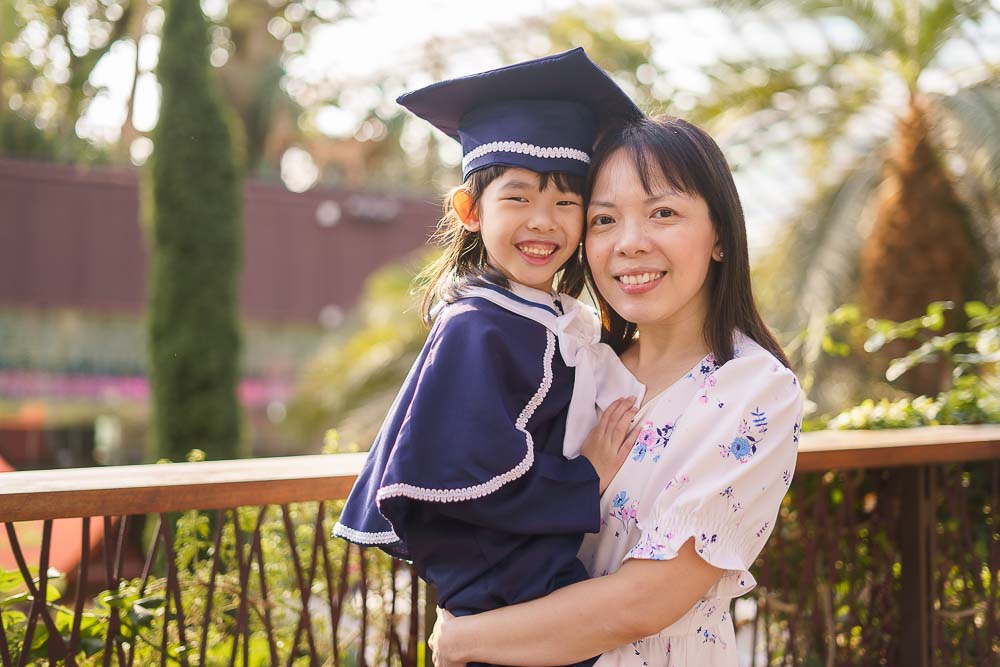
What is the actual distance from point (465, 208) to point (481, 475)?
635mm

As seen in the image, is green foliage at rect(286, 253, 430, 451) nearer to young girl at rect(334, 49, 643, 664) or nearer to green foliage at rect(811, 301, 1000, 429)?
green foliage at rect(811, 301, 1000, 429)

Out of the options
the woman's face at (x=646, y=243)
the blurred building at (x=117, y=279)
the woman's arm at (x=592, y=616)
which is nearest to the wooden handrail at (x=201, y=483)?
the woman's arm at (x=592, y=616)

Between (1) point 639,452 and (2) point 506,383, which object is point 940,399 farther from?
(2) point 506,383

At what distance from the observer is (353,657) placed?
3.38m

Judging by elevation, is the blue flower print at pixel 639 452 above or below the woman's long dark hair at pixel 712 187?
below

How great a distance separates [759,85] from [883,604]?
8200 mm

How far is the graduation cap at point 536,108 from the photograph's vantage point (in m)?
1.81

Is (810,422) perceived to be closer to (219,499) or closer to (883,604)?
(883,604)

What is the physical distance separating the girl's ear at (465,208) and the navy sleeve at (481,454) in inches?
13.6

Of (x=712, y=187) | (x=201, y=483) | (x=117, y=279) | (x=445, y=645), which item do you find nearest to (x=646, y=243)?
(x=712, y=187)

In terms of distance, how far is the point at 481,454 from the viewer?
5.14 feet

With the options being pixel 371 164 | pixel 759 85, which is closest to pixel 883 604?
pixel 759 85

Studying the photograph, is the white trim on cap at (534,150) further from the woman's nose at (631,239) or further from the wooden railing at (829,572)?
the wooden railing at (829,572)

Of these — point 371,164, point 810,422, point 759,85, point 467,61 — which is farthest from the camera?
point 371,164
